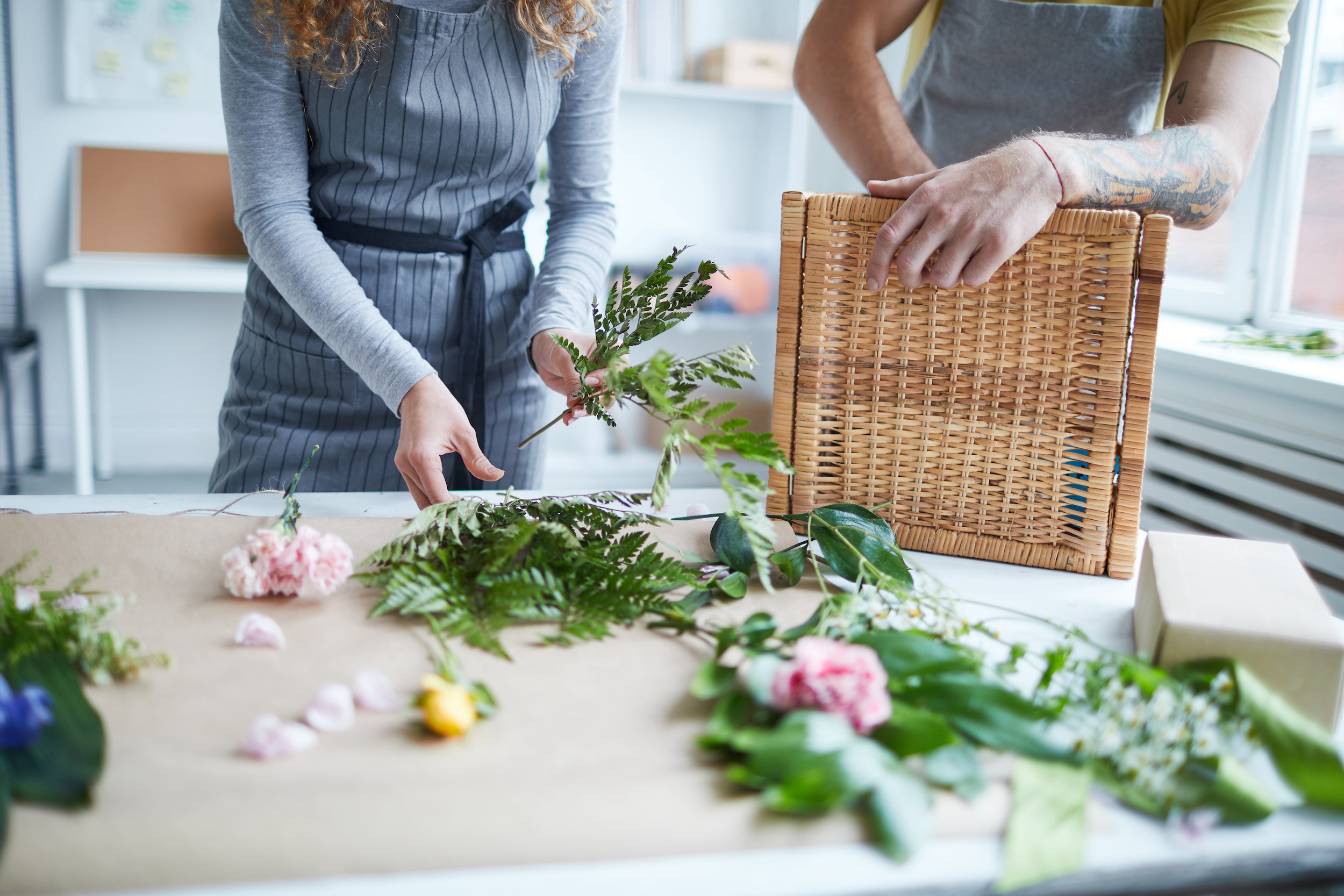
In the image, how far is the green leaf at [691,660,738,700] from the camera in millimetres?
546

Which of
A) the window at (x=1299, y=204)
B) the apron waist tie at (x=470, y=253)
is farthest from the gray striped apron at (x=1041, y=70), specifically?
the window at (x=1299, y=204)

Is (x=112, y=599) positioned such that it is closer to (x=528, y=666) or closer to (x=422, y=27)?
(x=528, y=666)

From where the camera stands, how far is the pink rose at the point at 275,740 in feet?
1.62

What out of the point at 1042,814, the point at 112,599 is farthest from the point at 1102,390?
the point at 112,599

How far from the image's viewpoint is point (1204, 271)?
8.07 feet

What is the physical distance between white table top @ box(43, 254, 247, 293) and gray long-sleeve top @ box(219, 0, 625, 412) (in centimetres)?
154

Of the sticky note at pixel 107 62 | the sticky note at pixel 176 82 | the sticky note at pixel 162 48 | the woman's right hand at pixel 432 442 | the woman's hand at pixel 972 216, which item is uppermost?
the sticky note at pixel 162 48

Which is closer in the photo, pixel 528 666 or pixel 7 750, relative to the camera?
pixel 7 750

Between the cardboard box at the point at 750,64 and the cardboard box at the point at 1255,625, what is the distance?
288cm

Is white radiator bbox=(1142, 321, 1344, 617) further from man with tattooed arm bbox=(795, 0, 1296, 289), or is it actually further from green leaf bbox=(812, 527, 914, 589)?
green leaf bbox=(812, 527, 914, 589)

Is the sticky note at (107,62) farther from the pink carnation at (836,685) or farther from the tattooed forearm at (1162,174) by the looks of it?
the pink carnation at (836,685)

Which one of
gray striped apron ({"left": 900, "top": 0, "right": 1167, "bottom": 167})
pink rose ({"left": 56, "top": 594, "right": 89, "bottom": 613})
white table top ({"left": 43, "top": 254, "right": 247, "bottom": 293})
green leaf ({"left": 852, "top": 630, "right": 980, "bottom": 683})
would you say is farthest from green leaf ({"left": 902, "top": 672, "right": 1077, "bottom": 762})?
white table top ({"left": 43, "top": 254, "right": 247, "bottom": 293})

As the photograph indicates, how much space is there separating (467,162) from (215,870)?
0.87m

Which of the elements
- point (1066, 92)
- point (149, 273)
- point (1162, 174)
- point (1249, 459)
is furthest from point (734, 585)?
point (149, 273)
